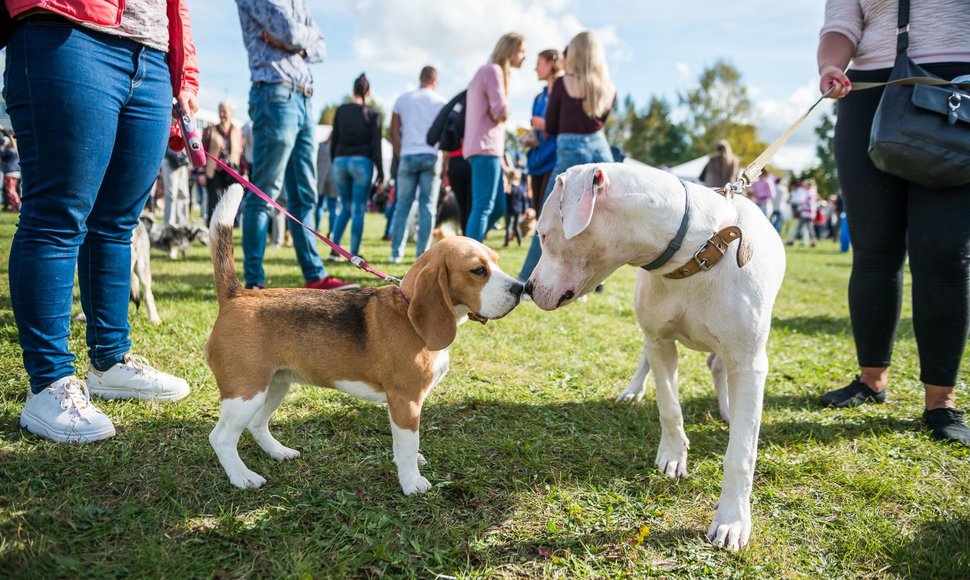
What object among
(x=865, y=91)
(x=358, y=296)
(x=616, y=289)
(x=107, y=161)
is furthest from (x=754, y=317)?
(x=616, y=289)

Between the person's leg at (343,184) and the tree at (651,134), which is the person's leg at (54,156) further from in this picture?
the tree at (651,134)

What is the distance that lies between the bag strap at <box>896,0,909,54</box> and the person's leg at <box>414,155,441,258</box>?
576cm

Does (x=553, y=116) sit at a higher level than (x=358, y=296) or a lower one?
higher

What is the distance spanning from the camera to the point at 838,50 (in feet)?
11.1

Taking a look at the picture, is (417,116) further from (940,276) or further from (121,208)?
(940,276)

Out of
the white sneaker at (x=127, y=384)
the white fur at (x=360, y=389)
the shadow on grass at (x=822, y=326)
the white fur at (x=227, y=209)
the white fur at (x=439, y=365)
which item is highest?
the white fur at (x=227, y=209)

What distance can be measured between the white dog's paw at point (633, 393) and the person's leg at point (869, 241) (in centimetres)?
122

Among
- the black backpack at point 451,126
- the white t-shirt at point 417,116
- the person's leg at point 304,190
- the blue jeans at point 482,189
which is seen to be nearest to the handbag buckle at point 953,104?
the blue jeans at point 482,189

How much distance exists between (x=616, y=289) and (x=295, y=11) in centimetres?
515

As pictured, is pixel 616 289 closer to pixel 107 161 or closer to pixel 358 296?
pixel 358 296

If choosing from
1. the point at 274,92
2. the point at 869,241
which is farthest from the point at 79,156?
the point at 869,241

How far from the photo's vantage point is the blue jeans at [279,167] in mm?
5098

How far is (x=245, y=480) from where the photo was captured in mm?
2484

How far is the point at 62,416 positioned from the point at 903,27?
457cm
